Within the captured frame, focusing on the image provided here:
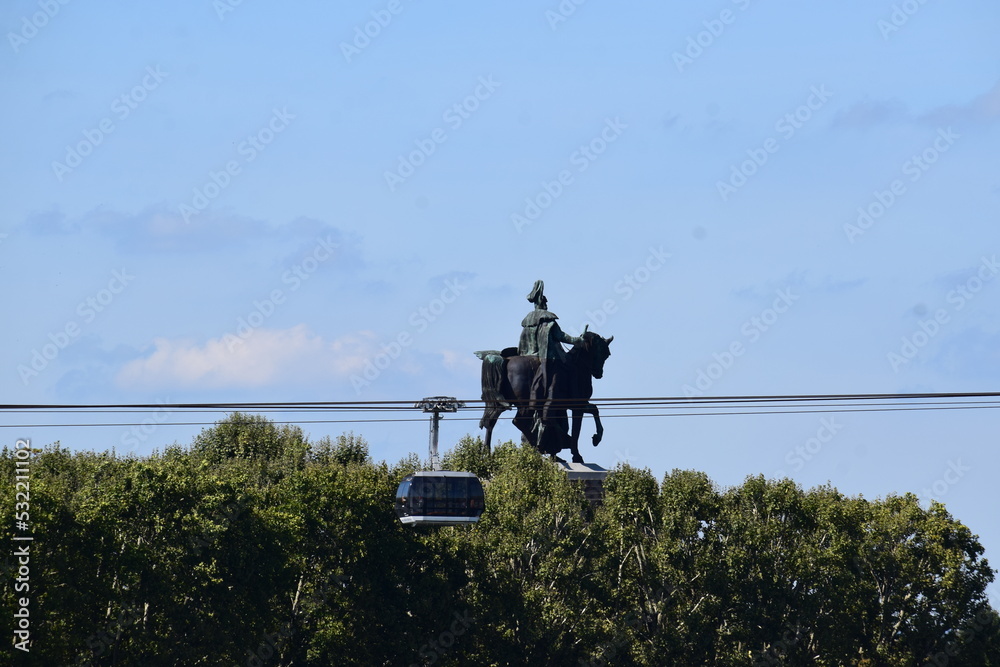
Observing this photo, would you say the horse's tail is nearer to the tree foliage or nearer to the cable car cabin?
the tree foliage

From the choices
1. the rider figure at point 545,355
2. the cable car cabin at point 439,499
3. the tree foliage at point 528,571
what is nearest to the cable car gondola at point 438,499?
the cable car cabin at point 439,499

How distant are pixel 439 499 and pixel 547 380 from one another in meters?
28.1

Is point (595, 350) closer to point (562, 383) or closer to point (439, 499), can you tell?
point (562, 383)

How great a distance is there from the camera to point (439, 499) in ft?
227

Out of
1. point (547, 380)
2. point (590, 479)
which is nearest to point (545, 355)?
point (547, 380)

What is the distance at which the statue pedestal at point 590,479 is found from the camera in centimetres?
9506

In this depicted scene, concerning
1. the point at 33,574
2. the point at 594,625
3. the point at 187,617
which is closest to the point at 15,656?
the point at 33,574

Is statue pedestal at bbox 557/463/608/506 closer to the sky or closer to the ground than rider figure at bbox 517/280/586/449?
closer to the ground

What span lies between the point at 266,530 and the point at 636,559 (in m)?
19.2

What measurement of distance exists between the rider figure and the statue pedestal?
258 centimetres

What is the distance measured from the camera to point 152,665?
76500mm

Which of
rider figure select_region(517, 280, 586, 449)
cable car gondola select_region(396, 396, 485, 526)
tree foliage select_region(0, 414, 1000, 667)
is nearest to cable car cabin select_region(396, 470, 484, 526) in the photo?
cable car gondola select_region(396, 396, 485, 526)

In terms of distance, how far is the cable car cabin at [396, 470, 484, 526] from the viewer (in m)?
69.2

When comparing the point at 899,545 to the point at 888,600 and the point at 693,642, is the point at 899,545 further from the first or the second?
the point at 693,642
